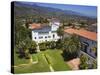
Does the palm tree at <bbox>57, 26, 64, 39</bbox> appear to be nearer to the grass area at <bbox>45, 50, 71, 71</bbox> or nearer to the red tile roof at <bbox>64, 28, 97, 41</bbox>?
the red tile roof at <bbox>64, 28, 97, 41</bbox>

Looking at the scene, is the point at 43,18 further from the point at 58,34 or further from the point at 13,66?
the point at 13,66

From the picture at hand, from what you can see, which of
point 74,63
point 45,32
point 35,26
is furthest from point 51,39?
point 74,63

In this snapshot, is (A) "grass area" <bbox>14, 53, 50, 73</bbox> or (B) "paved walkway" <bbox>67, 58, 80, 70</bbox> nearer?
(A) "grass area" <bbox>14, 53, 50, 73</bbox>

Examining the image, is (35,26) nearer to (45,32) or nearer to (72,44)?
(45,32)

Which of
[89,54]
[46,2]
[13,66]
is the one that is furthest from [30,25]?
[89,54]

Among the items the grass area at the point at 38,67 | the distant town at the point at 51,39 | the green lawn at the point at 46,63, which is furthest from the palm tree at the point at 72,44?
the grass area at the point at 38,67

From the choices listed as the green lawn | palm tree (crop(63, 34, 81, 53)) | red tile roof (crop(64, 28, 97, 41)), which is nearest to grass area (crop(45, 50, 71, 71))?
the green lawn

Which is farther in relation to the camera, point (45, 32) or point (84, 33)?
point (84, 33)
